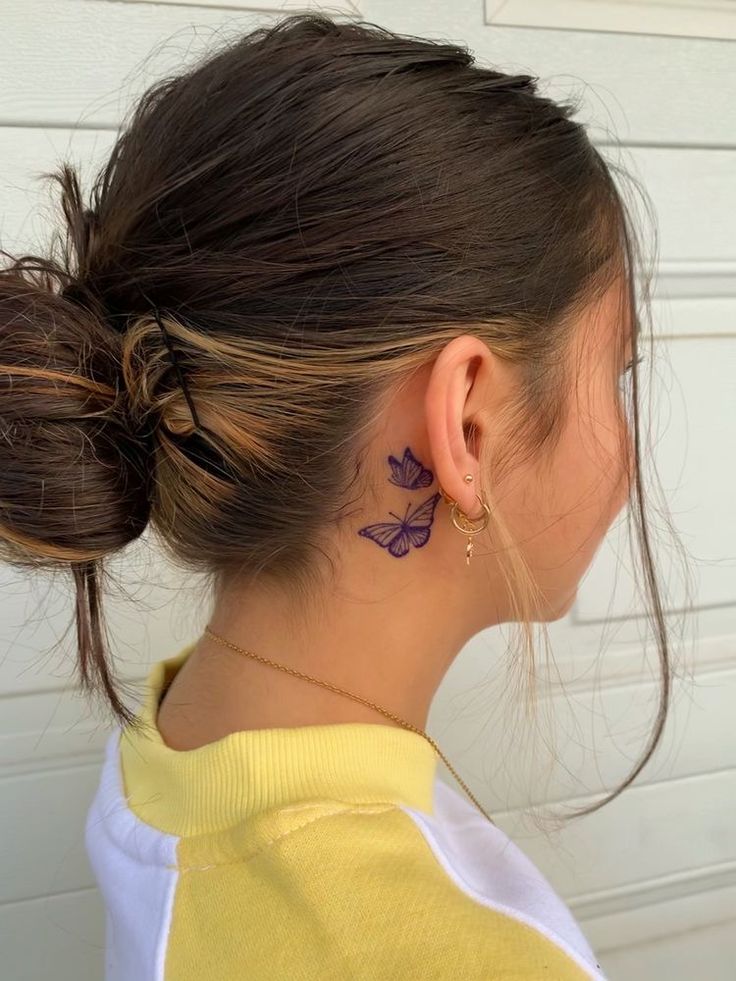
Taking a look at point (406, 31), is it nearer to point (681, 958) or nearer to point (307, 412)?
point (307, 412)

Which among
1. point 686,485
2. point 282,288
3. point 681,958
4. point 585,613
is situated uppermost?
point 282,288

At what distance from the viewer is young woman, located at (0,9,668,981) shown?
468 mm

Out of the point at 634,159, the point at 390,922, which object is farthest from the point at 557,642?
the point at 390,922

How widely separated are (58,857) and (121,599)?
37cm

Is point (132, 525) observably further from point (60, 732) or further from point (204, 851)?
point (60, 732)

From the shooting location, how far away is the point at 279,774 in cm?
48

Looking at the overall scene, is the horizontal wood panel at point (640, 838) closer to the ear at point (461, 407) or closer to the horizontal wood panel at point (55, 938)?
the horizontal wood panel at point (55, 938)

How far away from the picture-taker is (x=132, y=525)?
55 cm

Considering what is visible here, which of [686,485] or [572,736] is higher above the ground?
[686,485]

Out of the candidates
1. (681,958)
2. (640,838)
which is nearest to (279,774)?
(640,838)

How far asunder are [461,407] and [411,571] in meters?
0.13

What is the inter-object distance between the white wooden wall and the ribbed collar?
465mm

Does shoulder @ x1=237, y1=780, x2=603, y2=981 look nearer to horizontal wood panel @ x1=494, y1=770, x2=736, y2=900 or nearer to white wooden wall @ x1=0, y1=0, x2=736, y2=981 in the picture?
white wooden wall @ x1=0, y1=0, x2=736, y2=981

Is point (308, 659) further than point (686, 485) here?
No
